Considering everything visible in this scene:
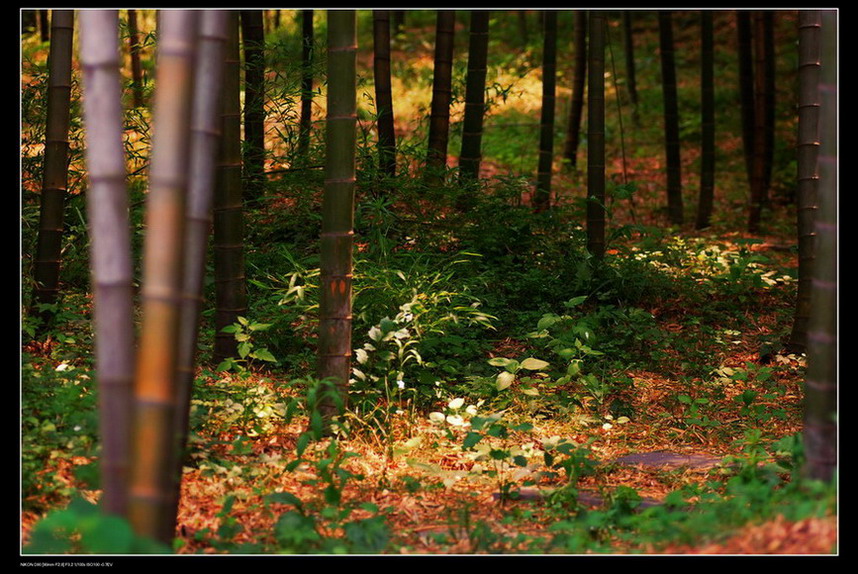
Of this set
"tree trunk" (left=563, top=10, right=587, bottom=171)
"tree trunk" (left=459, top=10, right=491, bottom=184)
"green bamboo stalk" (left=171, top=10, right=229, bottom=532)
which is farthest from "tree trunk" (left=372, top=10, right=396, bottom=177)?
"green bamboo stalk" (left=171, top=10, right=229, bottom=532)

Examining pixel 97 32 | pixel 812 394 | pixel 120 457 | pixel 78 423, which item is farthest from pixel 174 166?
pixel 812 394

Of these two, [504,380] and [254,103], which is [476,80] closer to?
[254,103]

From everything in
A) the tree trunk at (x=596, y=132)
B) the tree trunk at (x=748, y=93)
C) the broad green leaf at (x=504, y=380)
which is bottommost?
the broad green leaf at (x=504, y=380)

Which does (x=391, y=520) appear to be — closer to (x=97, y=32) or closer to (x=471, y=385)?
(x=471, y=385)

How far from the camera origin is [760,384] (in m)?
4.21

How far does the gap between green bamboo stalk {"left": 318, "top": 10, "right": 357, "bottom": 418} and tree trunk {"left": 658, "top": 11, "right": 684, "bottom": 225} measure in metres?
5.83

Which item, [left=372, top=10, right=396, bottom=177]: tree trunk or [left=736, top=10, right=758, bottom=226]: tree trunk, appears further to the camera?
[left=736, top=10, right=758, bottom=226]: tree trunk

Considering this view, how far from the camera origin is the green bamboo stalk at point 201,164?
2.06 meters

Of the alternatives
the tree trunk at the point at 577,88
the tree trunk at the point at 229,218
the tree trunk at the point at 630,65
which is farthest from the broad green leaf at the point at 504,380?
the tree trunk at the point at 630,65

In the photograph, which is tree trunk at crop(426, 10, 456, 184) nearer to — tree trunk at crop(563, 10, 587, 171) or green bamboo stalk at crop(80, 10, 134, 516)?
tree trunk at crop(563, 10, 587, 171)

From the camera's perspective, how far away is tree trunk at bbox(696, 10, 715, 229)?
8062 mm

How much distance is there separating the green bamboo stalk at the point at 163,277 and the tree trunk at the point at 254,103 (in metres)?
3.25

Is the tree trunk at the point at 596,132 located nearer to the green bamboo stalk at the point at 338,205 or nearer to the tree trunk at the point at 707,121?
the green bamboo stalk at the point at 338,205

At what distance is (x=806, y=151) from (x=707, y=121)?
15.3 feet
